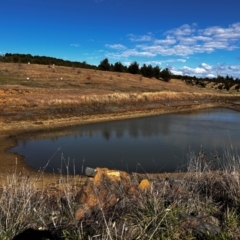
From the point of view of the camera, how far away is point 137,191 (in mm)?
5641

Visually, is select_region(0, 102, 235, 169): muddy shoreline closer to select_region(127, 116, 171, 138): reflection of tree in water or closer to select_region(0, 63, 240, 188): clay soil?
select_region(0, 63, 240, 188): clay soil

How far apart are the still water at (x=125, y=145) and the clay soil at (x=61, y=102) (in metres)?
1.09

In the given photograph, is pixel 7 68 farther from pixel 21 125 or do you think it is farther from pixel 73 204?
pixel 73 204

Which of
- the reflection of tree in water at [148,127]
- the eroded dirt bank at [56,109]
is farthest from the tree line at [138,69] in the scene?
the reflection of tree in water at [148,127]

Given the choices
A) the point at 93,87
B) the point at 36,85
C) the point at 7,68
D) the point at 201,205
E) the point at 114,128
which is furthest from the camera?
the point at 7,68

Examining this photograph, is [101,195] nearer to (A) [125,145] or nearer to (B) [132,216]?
(B) [132,216]

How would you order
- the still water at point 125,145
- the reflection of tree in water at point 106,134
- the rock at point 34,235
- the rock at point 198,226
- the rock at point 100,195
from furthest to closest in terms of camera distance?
the reflection of tree in water at point 106,134
the still water at point 125,145
the rock at point 100,195
the rock at point 198,226
the rock at point 34,235

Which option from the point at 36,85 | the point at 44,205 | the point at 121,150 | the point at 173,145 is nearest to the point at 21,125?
the point at 121,150

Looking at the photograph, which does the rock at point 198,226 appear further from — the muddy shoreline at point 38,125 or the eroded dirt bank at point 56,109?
the muddy shoreline at point 38,125

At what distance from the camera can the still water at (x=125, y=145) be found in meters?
12.6

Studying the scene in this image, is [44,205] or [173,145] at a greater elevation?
[44,205]

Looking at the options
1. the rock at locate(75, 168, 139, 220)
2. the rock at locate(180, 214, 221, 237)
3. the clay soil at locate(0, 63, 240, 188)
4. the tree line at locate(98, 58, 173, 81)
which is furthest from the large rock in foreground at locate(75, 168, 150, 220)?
the tree line at locate(98, 58, 173, 81)

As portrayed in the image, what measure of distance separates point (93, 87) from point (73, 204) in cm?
3105

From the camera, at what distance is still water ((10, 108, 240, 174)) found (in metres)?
12.6
